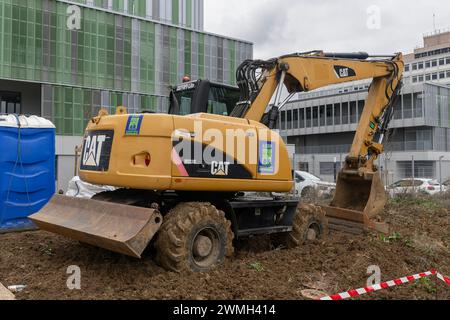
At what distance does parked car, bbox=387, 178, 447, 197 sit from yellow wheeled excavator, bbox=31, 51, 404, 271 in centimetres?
830

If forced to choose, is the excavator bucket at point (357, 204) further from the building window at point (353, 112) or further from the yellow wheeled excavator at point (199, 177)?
the building window at point (353, 112)

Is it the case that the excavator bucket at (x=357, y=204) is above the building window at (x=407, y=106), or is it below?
below

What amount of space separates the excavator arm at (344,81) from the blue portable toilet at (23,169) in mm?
4397

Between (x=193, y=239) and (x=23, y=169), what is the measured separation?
4.83m

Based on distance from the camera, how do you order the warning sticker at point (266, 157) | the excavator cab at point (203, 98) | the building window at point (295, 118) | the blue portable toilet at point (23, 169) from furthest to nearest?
the building window at point (295, 118) → the blue portable toilet at point (23, 169) → the excavator cab at point (203, 98) → the warning sticker at point (266, 157)

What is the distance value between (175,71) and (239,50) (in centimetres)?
797

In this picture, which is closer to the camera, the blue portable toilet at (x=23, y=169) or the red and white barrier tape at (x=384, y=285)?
the red and white barrier tape at (x=384, y=285)

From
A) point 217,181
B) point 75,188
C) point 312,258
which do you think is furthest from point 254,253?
point 75,188

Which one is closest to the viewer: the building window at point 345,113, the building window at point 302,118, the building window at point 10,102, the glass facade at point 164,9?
A: the building window at point 10,102

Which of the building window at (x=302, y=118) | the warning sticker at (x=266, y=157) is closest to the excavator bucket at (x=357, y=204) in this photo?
the warning sticker at (x=266, y=157)

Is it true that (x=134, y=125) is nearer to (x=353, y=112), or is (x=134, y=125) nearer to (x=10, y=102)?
(x=10, y=102)

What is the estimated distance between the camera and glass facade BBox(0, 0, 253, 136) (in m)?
34.3

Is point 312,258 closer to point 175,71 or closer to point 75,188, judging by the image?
point 75,188

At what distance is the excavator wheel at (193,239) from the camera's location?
221 inches
